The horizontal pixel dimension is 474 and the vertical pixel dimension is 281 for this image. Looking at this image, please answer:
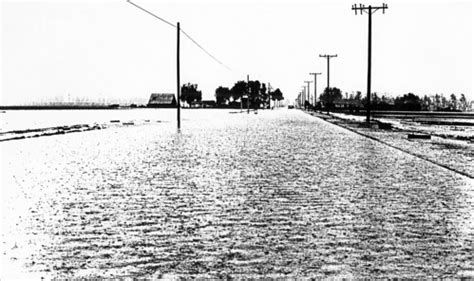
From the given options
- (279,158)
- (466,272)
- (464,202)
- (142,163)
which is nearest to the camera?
(466,272)

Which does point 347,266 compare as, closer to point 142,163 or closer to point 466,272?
point 466,272

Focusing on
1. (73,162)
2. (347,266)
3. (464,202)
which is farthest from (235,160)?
(347,266)

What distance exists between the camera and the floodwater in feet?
19.5

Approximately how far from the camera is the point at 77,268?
5.83 metres

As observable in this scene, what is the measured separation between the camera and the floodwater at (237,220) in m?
5.94

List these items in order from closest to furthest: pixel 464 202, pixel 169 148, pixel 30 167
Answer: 1. pixel 464 202
2. pixel 30 167
3. pixel 169 148

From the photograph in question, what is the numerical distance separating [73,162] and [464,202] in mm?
11091

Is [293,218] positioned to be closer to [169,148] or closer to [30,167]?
[30,167]

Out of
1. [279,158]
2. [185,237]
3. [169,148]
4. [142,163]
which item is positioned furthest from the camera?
[169,148]

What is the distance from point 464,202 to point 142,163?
9.41 metres

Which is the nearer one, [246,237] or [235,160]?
[246,237]

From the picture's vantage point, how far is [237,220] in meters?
8.38

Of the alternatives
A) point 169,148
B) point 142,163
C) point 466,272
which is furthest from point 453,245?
point 169,148

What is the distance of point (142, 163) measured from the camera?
17.0 m
